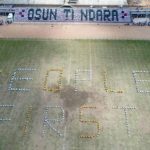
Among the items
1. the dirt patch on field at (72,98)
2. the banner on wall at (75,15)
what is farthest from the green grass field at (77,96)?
the banner on wall at (75,15)

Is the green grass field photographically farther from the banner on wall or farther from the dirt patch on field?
the banner on wall

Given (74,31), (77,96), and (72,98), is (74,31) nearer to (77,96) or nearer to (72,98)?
(77,96)

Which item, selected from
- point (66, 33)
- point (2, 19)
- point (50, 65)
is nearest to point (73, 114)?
point (50, 65)

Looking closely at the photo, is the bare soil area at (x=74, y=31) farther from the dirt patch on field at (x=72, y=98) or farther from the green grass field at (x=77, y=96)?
the dirt patch on field at (x=72, y=98)

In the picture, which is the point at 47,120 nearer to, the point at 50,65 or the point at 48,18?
the point at 50,65

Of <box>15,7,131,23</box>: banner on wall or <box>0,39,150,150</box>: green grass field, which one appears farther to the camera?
<box>15,7,131,23</box>: banner on wall

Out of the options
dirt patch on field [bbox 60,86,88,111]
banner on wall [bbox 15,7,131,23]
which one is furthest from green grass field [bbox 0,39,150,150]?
banner on wall [bbox 15,7,131,23]
